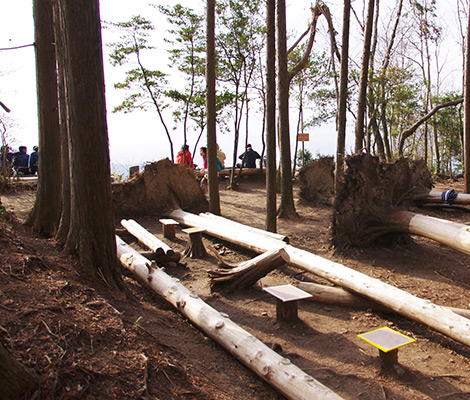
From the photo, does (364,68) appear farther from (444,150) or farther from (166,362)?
(444,150)

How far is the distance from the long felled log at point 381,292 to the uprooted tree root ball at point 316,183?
570 cm

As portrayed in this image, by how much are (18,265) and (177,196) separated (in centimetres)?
719

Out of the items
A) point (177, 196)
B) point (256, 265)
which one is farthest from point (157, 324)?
point (177, 196)

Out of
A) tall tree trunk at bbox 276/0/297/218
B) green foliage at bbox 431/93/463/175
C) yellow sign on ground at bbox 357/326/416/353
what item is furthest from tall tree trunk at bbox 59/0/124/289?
green foliage at bbox 431/93/463/175

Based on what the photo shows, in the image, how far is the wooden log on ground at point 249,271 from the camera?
5629 mm

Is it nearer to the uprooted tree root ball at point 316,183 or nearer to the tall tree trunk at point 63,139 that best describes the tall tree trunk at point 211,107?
the uprooted tree root ball at point 316,183

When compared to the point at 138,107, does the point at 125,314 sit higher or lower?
lower

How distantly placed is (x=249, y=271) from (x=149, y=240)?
2513mm

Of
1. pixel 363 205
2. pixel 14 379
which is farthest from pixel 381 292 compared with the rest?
pixel 14 379

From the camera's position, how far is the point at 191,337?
432 cm

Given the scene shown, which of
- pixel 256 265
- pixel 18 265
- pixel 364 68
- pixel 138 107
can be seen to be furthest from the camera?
pixel 138 107

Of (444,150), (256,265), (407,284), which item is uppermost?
(444,150)

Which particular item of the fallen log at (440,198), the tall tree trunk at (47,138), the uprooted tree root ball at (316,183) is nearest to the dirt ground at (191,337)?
the tall tree trunk at (47,138)

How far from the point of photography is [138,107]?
56.9 feet
